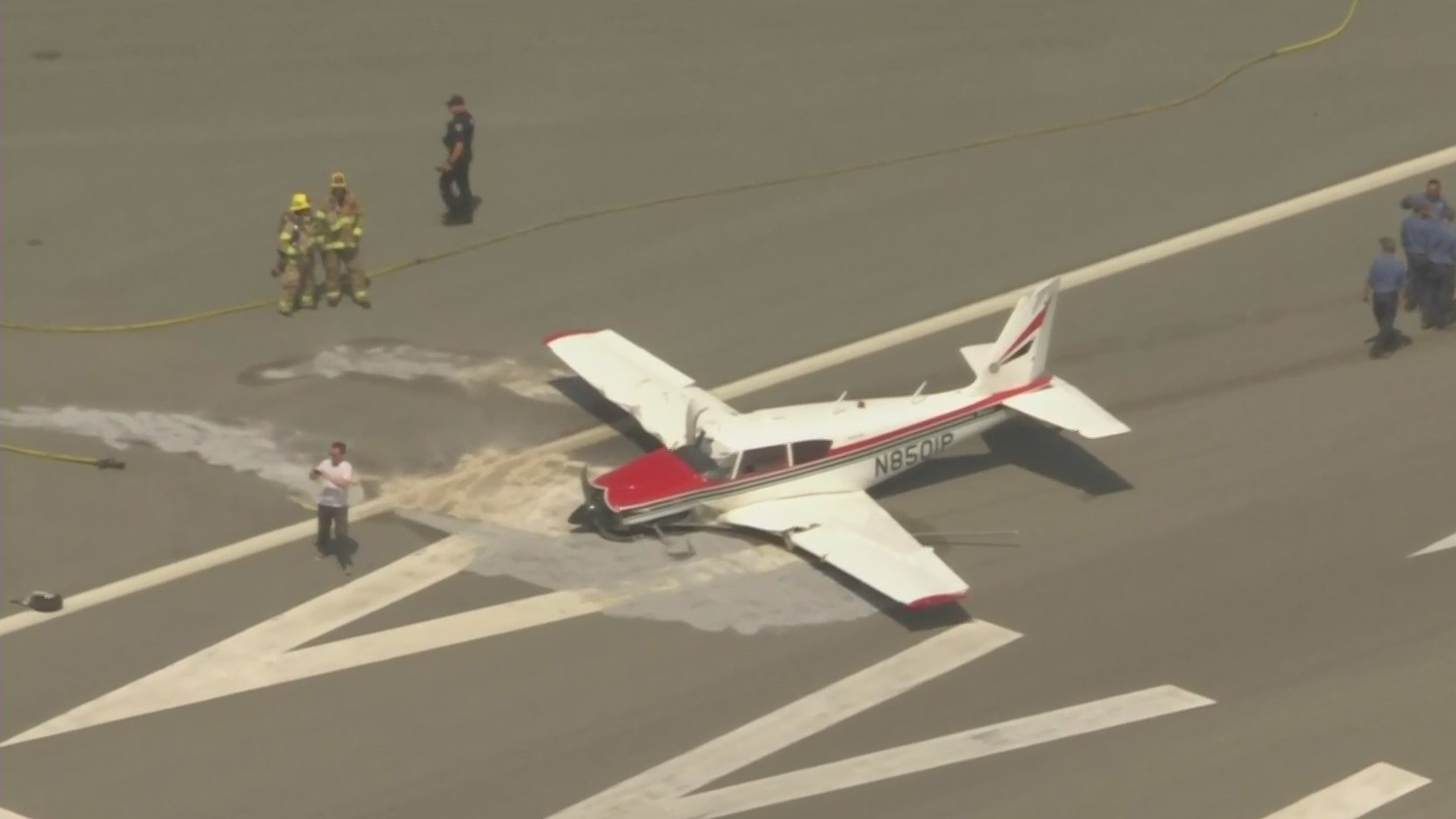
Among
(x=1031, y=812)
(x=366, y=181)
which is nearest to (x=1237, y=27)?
(x=366, y=181)

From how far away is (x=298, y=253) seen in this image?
28.5 meters

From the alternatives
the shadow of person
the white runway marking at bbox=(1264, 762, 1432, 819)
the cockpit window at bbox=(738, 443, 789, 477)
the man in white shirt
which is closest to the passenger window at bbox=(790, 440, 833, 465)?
the cockpit window at bbox=(738, 443, 789, 477)

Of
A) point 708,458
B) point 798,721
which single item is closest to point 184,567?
point 708,458

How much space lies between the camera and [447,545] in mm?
23453

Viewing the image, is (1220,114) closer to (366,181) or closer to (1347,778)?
(366,181)

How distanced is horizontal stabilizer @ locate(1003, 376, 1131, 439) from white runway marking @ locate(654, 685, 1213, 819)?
4.06 metres

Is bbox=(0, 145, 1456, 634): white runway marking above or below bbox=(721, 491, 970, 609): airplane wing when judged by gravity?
above

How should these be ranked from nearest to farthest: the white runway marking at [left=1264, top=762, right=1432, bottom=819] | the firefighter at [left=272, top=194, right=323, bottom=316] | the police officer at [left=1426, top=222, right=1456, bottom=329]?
the white runway marking at [left=1264, top=762, right=1432, bottom=819] < the police officer at [left=1426, top=222, right=1456, bottom=329] < the firefighter at [left=272, top=194, right=323, bottom=316]

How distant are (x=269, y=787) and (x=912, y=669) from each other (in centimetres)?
664

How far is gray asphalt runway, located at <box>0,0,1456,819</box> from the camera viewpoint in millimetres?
19906

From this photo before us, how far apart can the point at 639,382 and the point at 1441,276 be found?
1143 centimetres

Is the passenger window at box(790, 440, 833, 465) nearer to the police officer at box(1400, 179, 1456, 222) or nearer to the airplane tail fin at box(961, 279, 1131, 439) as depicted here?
the airplane tail fin at box(961, 279, 1131, 439)

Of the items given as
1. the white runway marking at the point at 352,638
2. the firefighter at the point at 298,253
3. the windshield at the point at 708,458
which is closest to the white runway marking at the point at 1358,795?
the white runway marking at the point at 352,638

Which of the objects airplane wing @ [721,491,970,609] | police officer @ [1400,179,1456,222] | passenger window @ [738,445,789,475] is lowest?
airplane wing @ [721,491,970,609]
